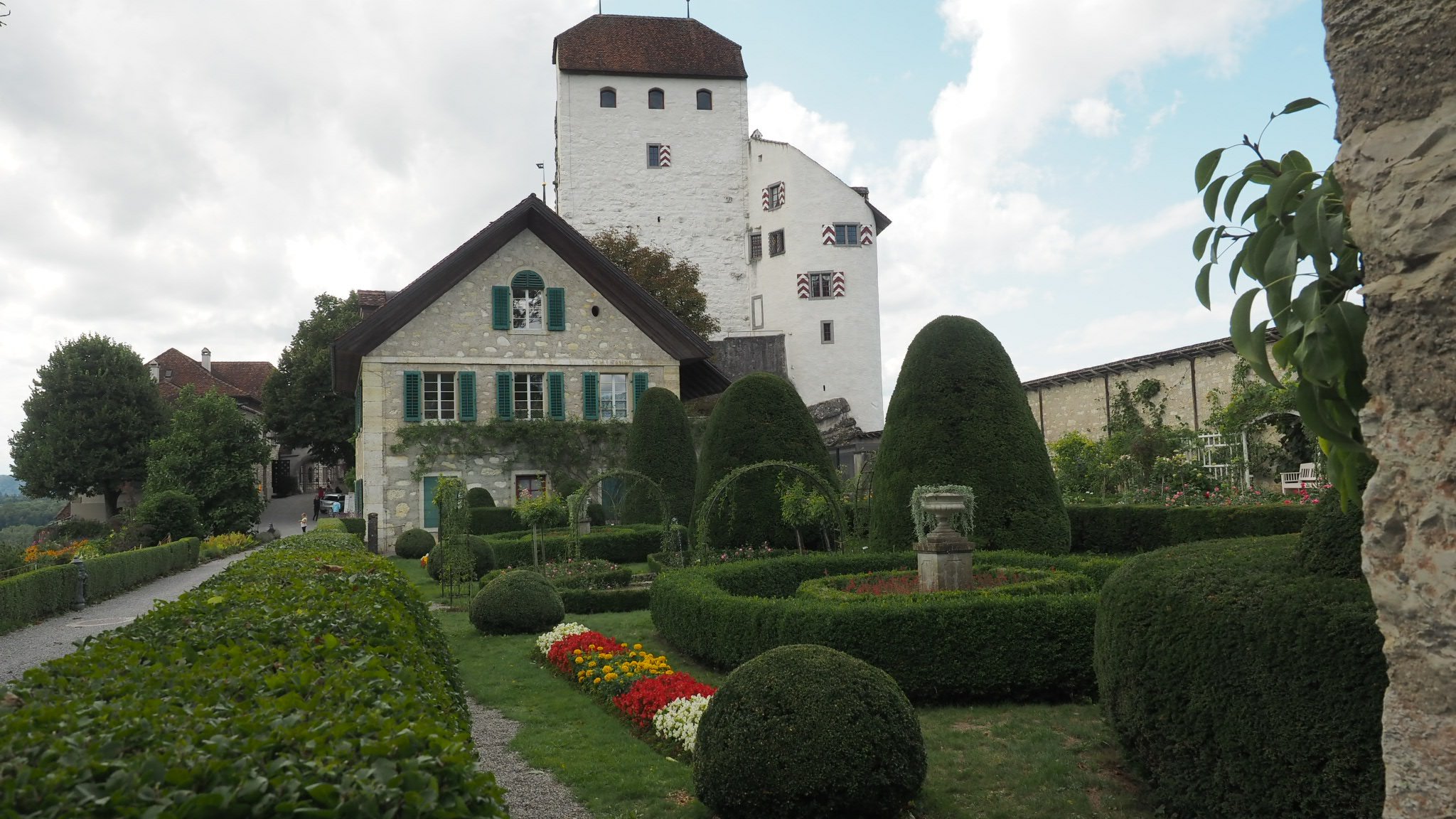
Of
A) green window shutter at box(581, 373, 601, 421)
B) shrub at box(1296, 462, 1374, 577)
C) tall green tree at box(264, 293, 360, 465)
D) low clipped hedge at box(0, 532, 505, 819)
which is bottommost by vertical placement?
low clipped hedge at box(0, 532, 505, 819)

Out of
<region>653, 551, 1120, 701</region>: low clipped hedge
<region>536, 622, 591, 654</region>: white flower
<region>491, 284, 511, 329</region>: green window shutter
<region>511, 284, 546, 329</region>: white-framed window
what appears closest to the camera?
<region>653, 551, 1120, 701</region>: low clipped hedge

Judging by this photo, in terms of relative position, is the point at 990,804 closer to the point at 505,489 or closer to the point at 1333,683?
the point at 1333,683

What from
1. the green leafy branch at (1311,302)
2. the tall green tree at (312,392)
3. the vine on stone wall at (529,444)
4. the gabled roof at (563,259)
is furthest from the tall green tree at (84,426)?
the green leafy branch at (1311,302)

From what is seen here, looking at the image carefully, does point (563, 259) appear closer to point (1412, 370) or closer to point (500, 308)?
→ point (500, 308)

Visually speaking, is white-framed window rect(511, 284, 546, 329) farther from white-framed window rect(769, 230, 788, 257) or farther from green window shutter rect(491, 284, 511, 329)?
white-framed window rect(769, 230, 788, 257)

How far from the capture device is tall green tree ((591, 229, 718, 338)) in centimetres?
4066

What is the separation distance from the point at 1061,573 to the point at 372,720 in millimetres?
8856

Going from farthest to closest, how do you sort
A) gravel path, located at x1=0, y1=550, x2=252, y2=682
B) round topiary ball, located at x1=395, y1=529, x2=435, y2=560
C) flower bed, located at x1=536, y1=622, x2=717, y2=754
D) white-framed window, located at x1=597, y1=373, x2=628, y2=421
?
white-framed window, located at x1=597, y1=373, x2=628, y2=421, round topiary ball, located at x1=395, y1=529, x2=435, y2=560, gravel path, located at x1=0, y1=550, x2=252, y2=682, flower bed, located at x1=536, y1=622, x2=717, y2=754

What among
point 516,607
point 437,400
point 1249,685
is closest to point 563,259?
point 437,400

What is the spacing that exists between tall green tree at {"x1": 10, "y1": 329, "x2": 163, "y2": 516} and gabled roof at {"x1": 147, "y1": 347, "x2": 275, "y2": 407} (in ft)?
37.7

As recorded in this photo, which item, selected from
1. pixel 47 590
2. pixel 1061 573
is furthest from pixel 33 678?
Result: pixel 47 590

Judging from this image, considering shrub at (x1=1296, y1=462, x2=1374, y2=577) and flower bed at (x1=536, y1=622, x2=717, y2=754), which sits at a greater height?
shrub at (x1=1296, y1=462, x2=1374, y2=577)

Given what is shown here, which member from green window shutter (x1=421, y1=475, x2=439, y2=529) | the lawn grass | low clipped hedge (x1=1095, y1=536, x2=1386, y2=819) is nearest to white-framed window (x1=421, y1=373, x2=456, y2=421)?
green window shutter (x1=421, y1=475, x2=439, y2=529)

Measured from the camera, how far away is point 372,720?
2729 millimetres
